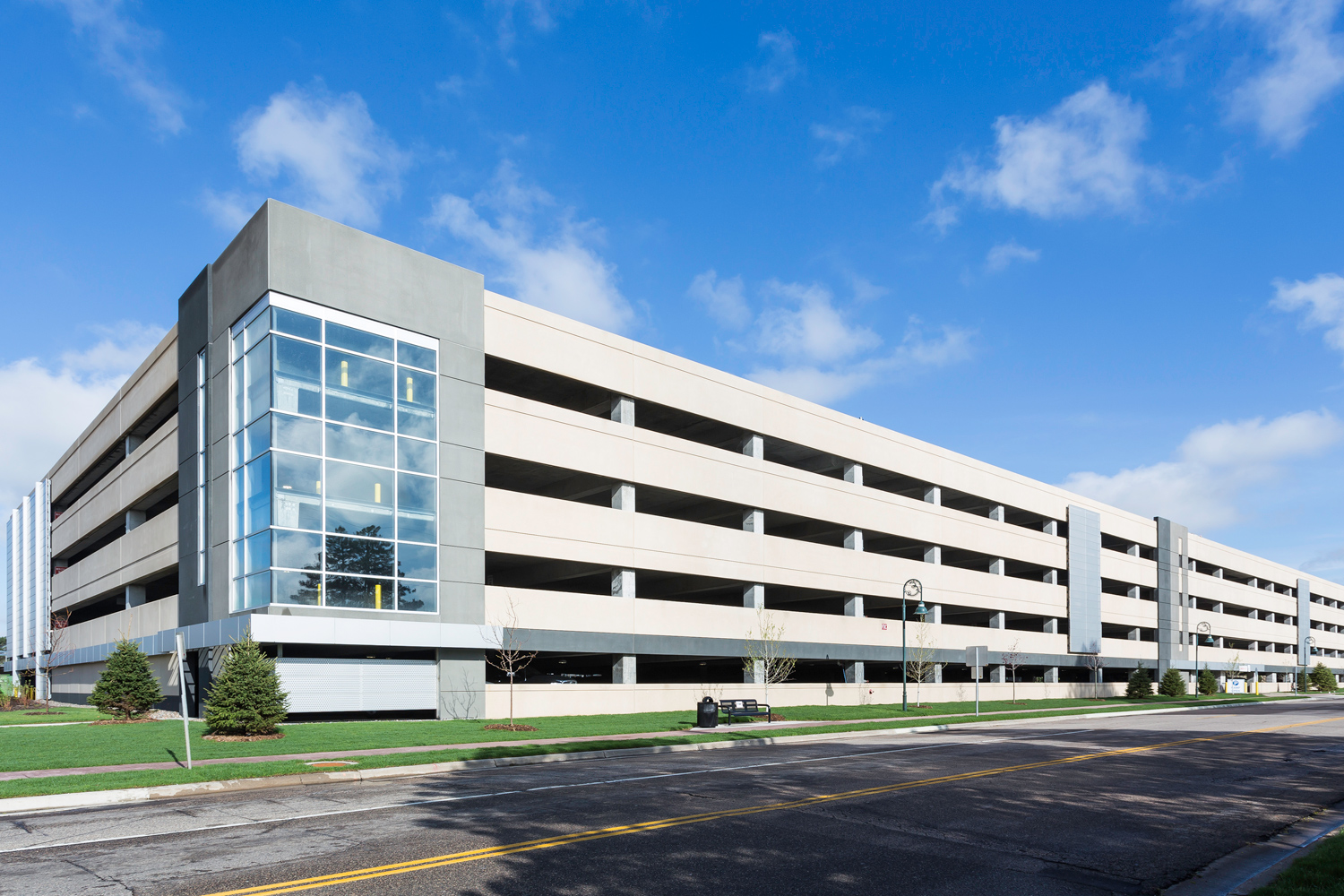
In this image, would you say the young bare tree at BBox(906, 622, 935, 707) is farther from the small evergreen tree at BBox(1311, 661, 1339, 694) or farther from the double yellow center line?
the small evergreen tree at BBox(1311, 661, 1339, 694)

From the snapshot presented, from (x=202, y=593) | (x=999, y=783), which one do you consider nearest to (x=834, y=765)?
(x=999, y=783)

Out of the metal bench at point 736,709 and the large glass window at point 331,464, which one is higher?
the large glass window at point 331,464

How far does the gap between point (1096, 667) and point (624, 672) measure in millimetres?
41511

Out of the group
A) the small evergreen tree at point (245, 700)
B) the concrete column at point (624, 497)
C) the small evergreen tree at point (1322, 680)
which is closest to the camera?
the small evergreen tree at point (245, 700)

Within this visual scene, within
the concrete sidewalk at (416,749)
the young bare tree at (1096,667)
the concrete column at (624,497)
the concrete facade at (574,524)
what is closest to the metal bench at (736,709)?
the concrete sidewalk at (416,749)

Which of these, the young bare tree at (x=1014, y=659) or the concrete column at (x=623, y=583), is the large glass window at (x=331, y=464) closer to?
the concrete column at (x=623, y=583)

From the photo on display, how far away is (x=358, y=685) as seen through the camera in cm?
3061

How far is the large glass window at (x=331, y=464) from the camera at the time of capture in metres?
29.4

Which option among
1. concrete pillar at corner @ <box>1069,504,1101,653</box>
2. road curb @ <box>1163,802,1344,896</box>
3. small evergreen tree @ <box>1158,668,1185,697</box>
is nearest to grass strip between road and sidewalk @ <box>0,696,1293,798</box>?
road curb @ <box>1163,802,1344,896</box>

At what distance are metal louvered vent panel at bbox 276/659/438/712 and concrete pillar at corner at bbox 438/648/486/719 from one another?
309 mm

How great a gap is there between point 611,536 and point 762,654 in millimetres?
9959

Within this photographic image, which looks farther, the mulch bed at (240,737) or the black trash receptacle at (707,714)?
the black trash receptacle at (707,714)

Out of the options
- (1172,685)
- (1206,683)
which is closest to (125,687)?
(1172,685)

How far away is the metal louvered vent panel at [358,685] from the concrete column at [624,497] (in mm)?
10248
